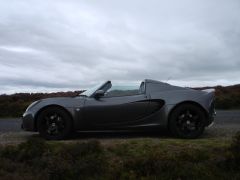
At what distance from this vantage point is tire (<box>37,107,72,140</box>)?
32.2ft

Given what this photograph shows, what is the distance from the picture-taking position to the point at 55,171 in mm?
7145

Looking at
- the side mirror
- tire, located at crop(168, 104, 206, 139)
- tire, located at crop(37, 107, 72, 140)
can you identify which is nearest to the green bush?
tire, located at crop(168, 104, 206, 139)

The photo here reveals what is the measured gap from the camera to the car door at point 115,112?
984 centimetres

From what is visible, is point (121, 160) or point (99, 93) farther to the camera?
point (99, 93)

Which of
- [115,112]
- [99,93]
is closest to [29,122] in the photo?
[99,93]

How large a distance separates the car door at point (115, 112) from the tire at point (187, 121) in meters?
0.56

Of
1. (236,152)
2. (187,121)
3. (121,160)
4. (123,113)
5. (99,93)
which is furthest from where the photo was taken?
(99,93)

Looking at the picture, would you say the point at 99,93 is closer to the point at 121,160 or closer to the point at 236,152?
the point at 121,160

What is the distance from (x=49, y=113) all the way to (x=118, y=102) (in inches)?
50.5

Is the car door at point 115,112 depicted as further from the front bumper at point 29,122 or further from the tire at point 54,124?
the front bumper at point 29,122

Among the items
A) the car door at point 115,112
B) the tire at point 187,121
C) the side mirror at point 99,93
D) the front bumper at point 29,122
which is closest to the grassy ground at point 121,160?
the tire at point 187,121

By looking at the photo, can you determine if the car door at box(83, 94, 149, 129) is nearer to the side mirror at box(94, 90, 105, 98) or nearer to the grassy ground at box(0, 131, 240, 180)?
the side mirror at box(94, 90, 105, 98)

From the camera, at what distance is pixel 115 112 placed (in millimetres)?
9844

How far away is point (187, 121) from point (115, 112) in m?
1.32
